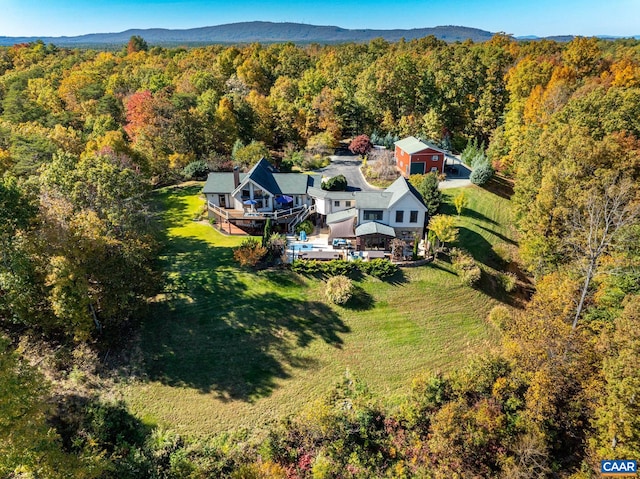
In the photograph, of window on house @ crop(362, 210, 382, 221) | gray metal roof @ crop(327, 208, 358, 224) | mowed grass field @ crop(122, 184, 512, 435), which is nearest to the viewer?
mowed grass field @ crop(122, 184, 512, 435)

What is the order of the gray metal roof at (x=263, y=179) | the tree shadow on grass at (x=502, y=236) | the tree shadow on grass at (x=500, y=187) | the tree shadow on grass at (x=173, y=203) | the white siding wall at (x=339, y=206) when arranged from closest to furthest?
the white siding wall at (x=339, y=206)
the gray metal roof at (x=263, y=179)
the tree shadow on grass at (x=502, y=236)
the tree shadow on grass at (x=173, y=203)
the tree shadow on grass at (x=500, y=187)

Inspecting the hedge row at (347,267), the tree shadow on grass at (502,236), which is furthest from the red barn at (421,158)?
the hedge row at (347,267)

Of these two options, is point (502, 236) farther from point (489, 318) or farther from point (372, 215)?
point (372, 215)

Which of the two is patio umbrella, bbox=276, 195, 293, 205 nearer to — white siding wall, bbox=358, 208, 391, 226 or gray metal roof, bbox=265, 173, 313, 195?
gray metal roof, bbox=265, 173, 313, 195

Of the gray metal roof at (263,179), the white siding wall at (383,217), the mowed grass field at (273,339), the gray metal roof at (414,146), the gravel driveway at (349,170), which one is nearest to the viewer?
the mowed grass field at (273,339)

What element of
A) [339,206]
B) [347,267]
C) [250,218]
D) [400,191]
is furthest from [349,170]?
[347,267]

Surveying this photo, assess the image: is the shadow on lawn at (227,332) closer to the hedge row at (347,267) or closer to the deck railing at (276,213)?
the hedge row at (347,267)

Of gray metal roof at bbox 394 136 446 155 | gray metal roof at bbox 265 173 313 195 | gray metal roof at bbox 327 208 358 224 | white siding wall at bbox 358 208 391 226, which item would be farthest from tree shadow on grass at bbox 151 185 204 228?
gray metal roof at bbox 394 136 446 155
